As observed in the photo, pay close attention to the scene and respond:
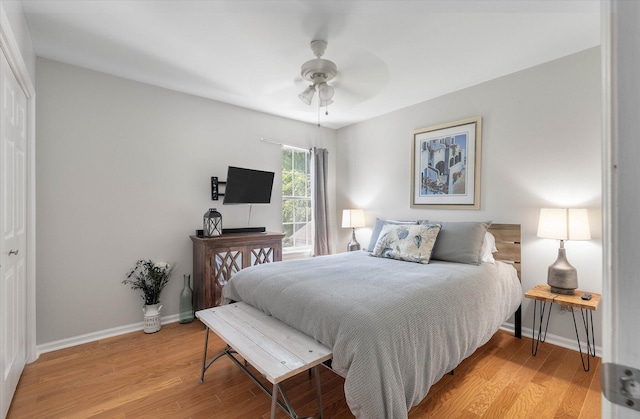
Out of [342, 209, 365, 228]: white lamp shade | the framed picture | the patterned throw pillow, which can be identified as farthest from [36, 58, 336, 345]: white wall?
the framed picture

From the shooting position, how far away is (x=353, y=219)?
4.28 m

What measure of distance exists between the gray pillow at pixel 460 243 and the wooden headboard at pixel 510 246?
0.18 metres

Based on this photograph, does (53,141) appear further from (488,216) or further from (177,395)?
(488,216)

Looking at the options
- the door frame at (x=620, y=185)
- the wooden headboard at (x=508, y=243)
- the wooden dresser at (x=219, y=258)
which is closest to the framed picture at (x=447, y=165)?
the wooden headboard at (x=508, y=243)

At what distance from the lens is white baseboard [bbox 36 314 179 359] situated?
8.54ft

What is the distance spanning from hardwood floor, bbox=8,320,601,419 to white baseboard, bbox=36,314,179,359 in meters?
0.07

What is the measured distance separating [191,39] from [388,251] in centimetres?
252

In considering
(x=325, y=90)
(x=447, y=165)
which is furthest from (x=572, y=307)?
(x=325, y=90)

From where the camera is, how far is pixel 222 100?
3.60 m

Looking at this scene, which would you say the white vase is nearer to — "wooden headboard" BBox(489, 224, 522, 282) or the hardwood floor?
the hardwood floor

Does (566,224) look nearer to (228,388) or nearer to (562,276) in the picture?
(562,276)

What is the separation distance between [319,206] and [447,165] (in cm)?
187

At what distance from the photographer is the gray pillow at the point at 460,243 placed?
2714 mm

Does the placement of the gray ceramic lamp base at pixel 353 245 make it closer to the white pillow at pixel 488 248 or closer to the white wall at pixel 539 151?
the white wall at pixel 539 151
